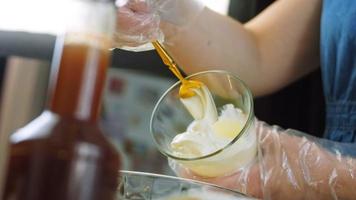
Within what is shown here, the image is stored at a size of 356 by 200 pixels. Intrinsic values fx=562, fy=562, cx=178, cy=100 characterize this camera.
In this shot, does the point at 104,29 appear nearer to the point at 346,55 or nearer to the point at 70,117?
the point at 70,117

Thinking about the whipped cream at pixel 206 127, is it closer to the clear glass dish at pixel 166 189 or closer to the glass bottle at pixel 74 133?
the clear glass dish at pixel 166 189

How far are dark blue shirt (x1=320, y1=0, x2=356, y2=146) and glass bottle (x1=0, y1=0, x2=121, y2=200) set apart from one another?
0.59 meters

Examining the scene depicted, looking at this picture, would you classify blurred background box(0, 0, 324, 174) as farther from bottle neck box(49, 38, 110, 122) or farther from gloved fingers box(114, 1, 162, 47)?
bottle neck box(49, 38, 110, 122)

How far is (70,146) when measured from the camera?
0.25 meters

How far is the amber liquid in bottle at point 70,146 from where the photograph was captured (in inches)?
9.6

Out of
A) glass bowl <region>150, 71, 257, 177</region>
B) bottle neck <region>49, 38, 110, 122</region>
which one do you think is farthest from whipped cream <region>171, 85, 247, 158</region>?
bottle neck <region>49, 38, 110, 122</region>

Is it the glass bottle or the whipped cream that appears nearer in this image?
the glass bottle

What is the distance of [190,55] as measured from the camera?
2.83 feet

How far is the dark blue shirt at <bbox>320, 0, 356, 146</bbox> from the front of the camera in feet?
2.64

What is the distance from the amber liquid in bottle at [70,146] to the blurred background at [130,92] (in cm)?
79

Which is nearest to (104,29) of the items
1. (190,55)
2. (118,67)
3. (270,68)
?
(190,55)

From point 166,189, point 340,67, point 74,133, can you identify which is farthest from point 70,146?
point 340,67

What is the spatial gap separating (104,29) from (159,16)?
0.41 m

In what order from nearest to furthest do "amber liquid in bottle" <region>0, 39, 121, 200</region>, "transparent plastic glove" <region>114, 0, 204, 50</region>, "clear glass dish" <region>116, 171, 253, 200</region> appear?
"amber liquid in bottle" <region>0, 39, 121, 200</region>
"clear glass dish" <region>116, 171, 253, 200</region>
"transparent plastic glove" <region>114, 0, 204, 50</region>
